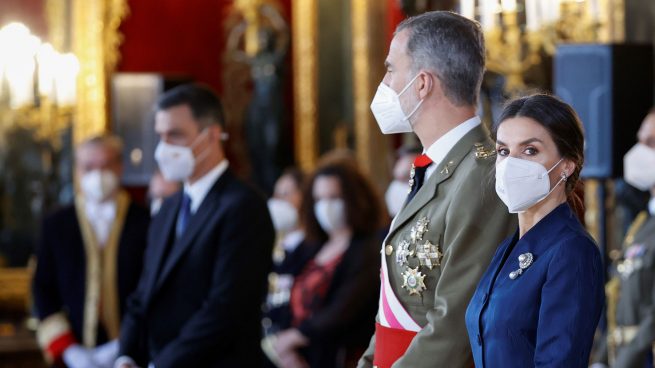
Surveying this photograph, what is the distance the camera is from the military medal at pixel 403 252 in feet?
9.15

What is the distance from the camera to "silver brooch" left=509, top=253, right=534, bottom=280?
98.7 inches

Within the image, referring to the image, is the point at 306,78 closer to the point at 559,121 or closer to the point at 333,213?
the point at 333,213

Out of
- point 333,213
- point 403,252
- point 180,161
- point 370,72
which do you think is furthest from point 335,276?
point 370,72

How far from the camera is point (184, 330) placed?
12.5ft

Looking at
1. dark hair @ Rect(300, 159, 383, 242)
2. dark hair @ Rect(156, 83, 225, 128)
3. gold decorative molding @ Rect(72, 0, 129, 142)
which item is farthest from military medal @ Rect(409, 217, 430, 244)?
gold decorative molding @ Rect(72, 0, 129, 142)

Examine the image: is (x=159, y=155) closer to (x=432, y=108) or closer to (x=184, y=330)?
(x=184, y=330)

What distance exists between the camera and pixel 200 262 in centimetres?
388

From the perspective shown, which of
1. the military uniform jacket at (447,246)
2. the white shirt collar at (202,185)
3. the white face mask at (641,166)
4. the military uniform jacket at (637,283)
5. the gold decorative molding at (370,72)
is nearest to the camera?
the military uniform jacket at (447,246)

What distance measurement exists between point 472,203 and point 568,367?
489mm

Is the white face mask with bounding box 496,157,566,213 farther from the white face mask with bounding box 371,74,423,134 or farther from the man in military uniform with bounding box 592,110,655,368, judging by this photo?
the man in military uniform with bounding box 592,110,655,368

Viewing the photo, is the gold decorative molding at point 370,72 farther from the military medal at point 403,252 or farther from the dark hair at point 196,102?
the military medal at point 403,252

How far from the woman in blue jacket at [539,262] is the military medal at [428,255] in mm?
163

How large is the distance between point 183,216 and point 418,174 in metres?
1.35

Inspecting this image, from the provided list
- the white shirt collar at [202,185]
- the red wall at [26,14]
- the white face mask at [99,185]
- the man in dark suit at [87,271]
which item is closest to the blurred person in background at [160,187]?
the white face mask at [99,185]
